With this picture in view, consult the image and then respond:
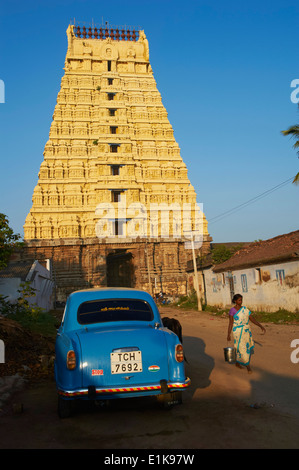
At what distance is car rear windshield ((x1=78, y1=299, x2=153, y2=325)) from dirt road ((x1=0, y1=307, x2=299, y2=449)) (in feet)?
3.87

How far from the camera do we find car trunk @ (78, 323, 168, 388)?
16.6 ft

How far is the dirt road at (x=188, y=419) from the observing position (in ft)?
14.0

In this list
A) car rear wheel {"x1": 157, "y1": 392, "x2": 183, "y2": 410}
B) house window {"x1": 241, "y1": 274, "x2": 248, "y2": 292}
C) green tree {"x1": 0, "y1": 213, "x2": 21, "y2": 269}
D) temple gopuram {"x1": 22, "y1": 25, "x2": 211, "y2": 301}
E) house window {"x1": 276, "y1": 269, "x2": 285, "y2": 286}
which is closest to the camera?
car rear wheel {"x1": 157, "y1": 392, "x2": 183, "y2": 410}

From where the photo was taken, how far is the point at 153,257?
40.9 m

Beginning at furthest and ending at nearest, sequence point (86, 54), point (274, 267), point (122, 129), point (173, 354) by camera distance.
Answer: point (86, 54) → point (122, 129) → point (274, 267) → point (173, 354)

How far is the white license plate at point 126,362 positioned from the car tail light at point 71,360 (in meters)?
0.47

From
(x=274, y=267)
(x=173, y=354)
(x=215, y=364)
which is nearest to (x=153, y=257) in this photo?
(x=274, y=267)

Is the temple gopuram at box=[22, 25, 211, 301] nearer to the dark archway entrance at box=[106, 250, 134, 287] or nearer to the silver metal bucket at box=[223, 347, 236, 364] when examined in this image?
the dark archway entrance at box=[106, 250, 134, 287]

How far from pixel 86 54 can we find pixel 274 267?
3915 centimetres

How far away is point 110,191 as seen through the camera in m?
41.8

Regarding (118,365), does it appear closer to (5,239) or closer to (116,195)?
(5,239)

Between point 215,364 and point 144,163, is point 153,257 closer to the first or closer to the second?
point 144,163

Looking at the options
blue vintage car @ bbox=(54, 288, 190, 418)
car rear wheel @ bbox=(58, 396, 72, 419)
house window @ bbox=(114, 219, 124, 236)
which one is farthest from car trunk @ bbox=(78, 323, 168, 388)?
house window @ bbox=(114, 219, 124, 236)

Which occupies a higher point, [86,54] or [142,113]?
[86,54]
